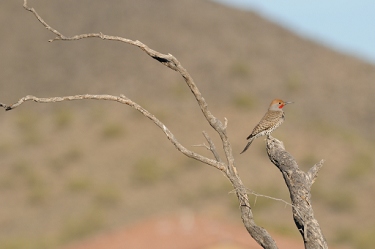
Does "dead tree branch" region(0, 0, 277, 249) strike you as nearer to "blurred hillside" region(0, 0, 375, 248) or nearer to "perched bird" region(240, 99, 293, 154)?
"perched bird" region(240, 99, 293, 154)

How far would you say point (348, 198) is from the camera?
40375 millimetres

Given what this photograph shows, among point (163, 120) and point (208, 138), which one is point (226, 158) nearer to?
point (208, 138)

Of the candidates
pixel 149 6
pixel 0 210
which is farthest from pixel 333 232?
pixel 149 6

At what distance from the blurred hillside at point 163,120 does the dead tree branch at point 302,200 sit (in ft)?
80.2

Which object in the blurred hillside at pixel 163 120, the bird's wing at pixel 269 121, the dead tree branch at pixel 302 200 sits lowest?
the dead tree branch at pixel 302 200

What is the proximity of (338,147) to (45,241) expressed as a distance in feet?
54.3

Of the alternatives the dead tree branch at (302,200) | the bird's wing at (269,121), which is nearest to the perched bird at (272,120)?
the bird's wing at (269,121)

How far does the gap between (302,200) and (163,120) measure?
39772 mm

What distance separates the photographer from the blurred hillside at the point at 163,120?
3978cm

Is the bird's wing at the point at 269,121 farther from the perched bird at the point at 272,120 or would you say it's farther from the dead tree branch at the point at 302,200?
the dead tree branch at the point at 302,200

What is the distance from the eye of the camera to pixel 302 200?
6812mm

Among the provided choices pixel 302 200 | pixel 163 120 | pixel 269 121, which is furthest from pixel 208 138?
pixel 163 120

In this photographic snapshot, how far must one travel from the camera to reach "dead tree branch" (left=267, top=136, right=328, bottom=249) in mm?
6617

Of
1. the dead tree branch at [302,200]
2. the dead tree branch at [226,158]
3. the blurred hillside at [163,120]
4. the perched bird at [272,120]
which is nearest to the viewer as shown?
the dead tree branch at [226,158]
